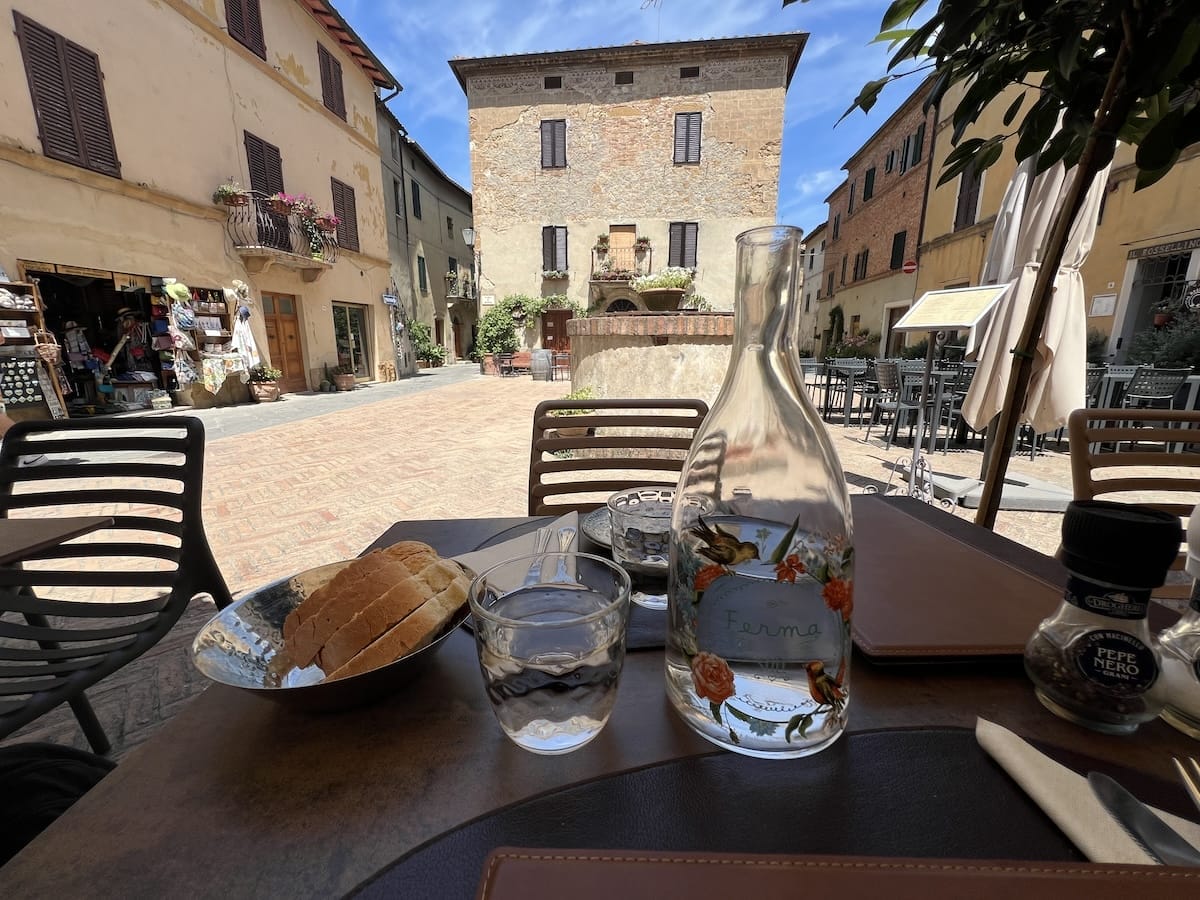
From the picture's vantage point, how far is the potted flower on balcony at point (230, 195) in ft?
27.8

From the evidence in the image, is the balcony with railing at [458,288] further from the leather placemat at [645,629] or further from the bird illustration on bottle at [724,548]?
the bird illustration on bottle at [724,548]

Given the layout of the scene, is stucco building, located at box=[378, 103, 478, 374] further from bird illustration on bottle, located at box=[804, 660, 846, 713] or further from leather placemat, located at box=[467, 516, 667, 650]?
bird illustration on bottle, located at box=[804, 660, 846, 713]

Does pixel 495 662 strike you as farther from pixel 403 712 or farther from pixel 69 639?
pixel 69 639

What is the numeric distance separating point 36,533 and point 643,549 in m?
1.39

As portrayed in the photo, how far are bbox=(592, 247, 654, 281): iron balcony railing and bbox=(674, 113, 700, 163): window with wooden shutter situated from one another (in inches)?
118

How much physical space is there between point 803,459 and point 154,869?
678 millimetres

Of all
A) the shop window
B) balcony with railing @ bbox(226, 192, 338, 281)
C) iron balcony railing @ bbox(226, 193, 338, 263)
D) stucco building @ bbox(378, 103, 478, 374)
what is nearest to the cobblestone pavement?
balcony with railing @ bbox(226, 192, 338, 281)

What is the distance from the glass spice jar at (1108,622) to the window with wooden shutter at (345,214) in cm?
1370

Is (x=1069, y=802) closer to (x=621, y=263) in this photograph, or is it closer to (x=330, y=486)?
(x=330, y=486)

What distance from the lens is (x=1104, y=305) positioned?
926 cm

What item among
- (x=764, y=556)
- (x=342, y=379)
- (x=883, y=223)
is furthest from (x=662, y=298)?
(x=883, y=223)

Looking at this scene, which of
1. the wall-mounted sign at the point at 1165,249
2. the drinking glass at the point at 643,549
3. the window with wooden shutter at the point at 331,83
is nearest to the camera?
the drinking glass at the point at 643,549

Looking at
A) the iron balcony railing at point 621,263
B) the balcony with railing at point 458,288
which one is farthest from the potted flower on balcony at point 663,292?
the balcony with railing at point 458,288

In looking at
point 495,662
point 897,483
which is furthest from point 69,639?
point 897,483
